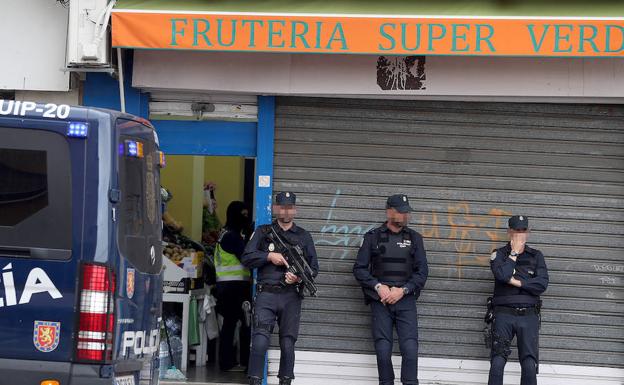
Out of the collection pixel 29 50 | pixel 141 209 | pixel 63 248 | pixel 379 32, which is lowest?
pixel 63 248

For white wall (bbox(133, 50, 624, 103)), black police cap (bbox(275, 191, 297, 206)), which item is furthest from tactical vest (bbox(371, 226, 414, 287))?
white wall (bbox(133, 50, 624, 103))

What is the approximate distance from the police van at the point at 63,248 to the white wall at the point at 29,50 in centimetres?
384

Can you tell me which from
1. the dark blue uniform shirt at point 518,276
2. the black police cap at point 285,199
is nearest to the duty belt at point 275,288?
the black police cap at point 285,199

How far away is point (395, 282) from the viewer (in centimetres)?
953

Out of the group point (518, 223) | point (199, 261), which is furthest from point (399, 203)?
point (199, 261)

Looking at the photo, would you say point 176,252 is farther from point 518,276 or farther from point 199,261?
point 518,276

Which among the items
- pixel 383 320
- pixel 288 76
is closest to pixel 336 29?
pixel 288 76

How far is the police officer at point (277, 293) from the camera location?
936 centimetres

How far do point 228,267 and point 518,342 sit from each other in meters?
3.19

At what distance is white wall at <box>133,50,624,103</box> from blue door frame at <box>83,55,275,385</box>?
0.87 feet

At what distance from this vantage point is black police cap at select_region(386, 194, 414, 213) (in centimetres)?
952

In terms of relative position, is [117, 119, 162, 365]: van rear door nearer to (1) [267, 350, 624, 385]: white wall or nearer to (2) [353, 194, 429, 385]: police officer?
(2) [353, 194, 429, 385]: police officer

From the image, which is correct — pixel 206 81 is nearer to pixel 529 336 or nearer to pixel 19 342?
pixel 529 336

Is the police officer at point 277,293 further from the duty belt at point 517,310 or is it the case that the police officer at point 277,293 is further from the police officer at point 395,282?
the duty belt at point 517,310
